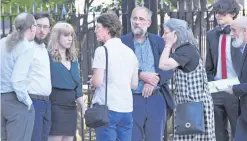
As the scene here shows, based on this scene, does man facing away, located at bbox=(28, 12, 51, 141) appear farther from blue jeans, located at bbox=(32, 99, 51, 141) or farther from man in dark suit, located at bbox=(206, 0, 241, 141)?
man in dark suit, located at bbox=(206, 0, 241, 141)

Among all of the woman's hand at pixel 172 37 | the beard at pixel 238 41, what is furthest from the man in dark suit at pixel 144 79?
the beard at pixel 238 41

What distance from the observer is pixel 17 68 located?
6.77m

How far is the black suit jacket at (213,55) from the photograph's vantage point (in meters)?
7.62

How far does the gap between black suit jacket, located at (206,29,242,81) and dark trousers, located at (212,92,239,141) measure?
10.1 inches

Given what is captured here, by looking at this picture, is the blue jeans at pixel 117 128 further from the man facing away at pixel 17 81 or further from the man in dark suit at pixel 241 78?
the man in dark suit at pixel 241 78

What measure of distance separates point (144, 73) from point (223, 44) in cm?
99

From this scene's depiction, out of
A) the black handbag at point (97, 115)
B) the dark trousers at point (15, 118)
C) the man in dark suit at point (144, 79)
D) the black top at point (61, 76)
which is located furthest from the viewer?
the man in dark suit at point (144, 79)

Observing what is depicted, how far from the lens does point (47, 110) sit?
730cm

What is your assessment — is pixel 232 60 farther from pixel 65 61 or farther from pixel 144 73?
pixel 65 61

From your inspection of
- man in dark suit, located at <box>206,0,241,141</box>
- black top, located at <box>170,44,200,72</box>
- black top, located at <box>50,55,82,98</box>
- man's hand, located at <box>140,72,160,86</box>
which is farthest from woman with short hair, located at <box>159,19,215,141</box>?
black top, located at <box>50,55,82,98</box>

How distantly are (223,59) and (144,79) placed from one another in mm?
959

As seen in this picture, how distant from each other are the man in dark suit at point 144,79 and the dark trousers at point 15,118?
4.10 ft

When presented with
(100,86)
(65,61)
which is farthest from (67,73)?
(100,86)

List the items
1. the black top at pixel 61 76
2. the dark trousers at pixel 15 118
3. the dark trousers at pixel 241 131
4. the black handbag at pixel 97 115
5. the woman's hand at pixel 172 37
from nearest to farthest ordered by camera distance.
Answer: the black handbag at pixel 97 115, the dark trousers at pixel 15 118, the dark trousers at pixel 241 131, the woman's hand at pixel 172 37, the black top at pixel 61 76
